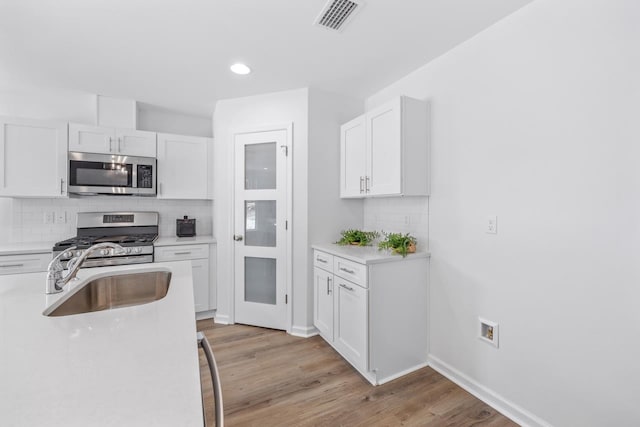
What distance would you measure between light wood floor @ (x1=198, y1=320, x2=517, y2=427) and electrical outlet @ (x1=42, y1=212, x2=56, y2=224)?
2330 millimetres

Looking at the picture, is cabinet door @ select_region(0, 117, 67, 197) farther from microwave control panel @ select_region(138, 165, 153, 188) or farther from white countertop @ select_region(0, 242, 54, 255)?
microwave control panel @ select_region(138, 165, 153, 188)

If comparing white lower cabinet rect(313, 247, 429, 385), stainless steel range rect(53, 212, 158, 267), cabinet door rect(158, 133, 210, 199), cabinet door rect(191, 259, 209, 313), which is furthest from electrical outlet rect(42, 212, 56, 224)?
white lower cabinet rect(313, 247, 429, 385)

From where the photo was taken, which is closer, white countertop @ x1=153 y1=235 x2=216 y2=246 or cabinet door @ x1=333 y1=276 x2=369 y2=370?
cabinet door @ x1=333 y1=276 x2=369 y2=370

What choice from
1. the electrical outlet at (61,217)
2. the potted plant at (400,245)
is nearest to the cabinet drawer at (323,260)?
the potted plant at (400,245)

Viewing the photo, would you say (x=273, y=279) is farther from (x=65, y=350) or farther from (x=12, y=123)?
(x=12, y=123)

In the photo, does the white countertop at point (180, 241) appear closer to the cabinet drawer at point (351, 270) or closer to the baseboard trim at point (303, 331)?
the baseboard trim at point (303, 331)

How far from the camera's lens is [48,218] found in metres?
3.15

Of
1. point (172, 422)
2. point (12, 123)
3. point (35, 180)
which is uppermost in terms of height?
point (12, 123)

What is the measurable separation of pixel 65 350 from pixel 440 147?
2.42 meters

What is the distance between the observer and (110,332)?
3.06ft

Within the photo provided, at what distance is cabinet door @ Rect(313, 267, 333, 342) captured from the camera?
2609mm

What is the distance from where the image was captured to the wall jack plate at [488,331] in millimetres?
1908

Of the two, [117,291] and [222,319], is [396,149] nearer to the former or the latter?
[117,291]

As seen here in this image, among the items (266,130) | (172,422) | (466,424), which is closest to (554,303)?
(466,424)
